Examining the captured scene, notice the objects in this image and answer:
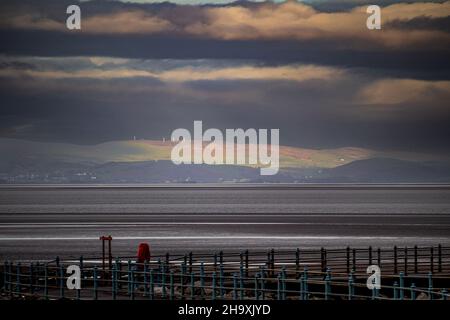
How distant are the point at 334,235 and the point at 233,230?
23.9 metres

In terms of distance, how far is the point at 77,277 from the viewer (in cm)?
3700

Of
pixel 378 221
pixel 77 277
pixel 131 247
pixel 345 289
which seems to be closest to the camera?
pixel 77 277

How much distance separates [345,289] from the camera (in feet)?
139

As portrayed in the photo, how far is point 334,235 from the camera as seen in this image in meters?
145
